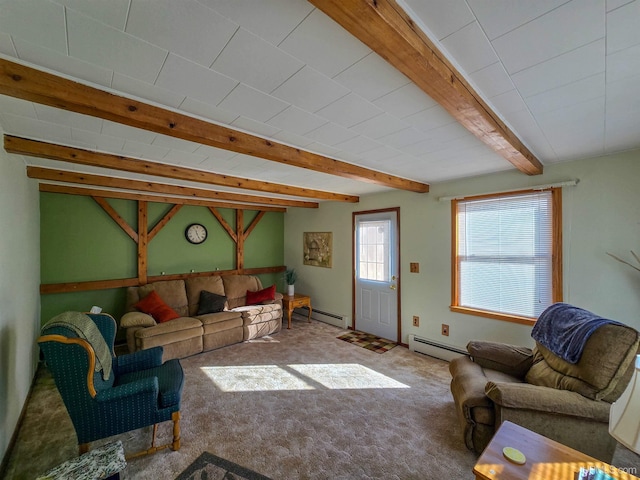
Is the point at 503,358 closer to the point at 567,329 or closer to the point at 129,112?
the point at 567,329

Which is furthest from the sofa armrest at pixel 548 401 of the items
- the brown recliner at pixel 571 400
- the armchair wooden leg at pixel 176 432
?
the armchair wooden leg at pixel 176 432

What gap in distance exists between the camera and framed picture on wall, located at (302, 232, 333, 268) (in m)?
5.23

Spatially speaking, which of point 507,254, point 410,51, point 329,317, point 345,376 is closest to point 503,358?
point 507,254

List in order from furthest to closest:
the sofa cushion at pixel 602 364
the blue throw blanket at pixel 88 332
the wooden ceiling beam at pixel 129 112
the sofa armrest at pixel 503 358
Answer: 1. the sofa armrest at pixel 503 358
2. the blue throw blanket at pixel 88 332
3. the sofa cushion at pixel 602 364
4. the wooden ceiling beam at pixel 129 112

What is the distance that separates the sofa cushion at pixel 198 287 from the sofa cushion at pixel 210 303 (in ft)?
0.25

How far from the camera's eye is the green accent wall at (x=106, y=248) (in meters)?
3.69

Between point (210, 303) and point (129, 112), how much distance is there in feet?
11.0

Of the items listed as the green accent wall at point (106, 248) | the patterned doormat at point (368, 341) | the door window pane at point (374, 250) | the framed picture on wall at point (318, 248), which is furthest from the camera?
the framed picture on wall at point (318, 248)

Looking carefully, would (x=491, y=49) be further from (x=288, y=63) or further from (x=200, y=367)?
(x=200, y=367)

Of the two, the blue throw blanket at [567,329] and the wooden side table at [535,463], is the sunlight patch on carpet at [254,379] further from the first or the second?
the blue throw blanket at [567,329]

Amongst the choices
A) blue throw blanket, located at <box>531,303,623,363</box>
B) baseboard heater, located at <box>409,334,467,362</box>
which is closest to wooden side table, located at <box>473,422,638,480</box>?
blue throw blanket, located at <box>531,303,623,363</box>

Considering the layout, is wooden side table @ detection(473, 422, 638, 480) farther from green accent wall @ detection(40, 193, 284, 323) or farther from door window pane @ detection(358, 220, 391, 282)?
green accent wall @ detection(40, 193, 284, 323)

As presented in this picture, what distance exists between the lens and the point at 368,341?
4246 mm

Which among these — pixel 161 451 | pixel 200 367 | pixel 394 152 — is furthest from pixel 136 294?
pixel 394 152
